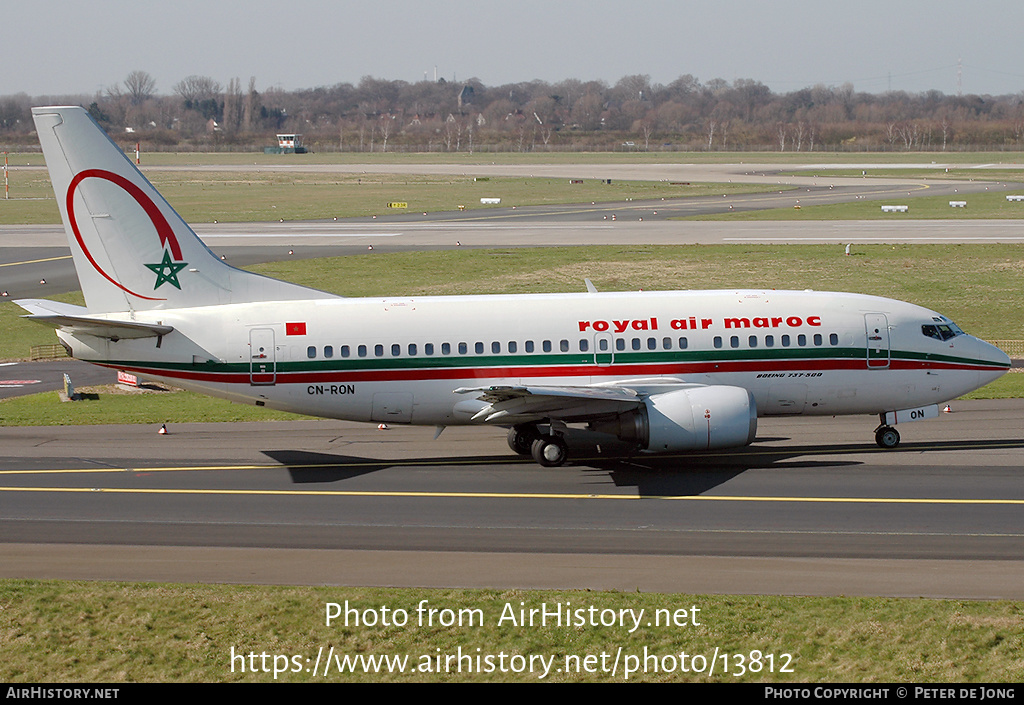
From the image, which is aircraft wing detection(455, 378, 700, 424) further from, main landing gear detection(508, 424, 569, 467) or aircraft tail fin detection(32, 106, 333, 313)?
aircraft tail fin detection(32, 106, 333, 313)

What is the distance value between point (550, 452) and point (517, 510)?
4.42 meters

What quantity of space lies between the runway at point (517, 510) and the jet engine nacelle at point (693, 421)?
0.98m

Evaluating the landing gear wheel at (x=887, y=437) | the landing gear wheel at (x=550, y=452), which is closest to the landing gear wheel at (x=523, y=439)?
the landing gear wheel at (x=550, y=452)

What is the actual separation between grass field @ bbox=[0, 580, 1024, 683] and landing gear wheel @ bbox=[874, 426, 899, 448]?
13028mm

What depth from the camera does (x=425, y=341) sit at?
97.9 feet

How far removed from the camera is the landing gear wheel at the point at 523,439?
31000mm

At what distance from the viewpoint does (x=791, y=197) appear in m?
121

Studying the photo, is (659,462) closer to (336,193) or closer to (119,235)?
(119,235)

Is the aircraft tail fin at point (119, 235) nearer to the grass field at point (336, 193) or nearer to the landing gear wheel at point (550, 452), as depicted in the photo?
the landing gear wheel at point (550, 452)

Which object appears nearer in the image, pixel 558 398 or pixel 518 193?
pixel 558 398

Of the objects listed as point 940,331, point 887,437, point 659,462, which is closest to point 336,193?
point 659,462
